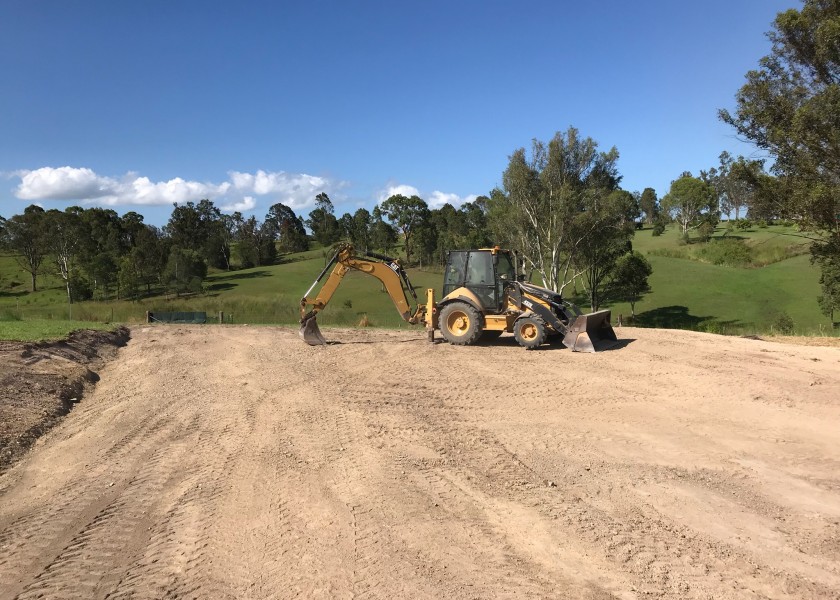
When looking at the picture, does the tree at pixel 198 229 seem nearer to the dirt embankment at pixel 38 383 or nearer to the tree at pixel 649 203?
the dirt embankment at pixel 38 383

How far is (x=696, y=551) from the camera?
4176 mm

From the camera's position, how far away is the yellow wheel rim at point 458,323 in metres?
14.9

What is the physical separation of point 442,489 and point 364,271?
10.9 m

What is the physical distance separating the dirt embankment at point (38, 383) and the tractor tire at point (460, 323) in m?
8.81

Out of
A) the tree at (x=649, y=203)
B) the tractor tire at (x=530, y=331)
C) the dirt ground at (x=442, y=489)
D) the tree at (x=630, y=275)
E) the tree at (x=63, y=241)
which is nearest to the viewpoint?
the dirt ground at (x=442, y=489)

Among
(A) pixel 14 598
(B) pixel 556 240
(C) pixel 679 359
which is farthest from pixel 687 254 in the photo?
(A) pixel 14 598

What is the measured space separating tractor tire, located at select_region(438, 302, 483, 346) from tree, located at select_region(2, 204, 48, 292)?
216 ft

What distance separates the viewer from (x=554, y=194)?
108 feet

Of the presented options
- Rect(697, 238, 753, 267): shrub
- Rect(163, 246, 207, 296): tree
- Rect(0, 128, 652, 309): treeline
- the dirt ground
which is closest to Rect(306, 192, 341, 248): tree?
Rect(0, 128, 652, 309): treeline

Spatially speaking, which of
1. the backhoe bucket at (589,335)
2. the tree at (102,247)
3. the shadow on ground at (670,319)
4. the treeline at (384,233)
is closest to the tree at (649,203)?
the treeline at (384,233)

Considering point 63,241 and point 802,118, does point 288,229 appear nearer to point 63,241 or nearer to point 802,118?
point 63,241

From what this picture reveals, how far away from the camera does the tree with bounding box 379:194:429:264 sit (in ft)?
256

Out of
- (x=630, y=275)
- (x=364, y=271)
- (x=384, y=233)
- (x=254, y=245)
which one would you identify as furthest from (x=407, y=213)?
(x=364, y=271)

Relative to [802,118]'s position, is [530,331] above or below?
below
